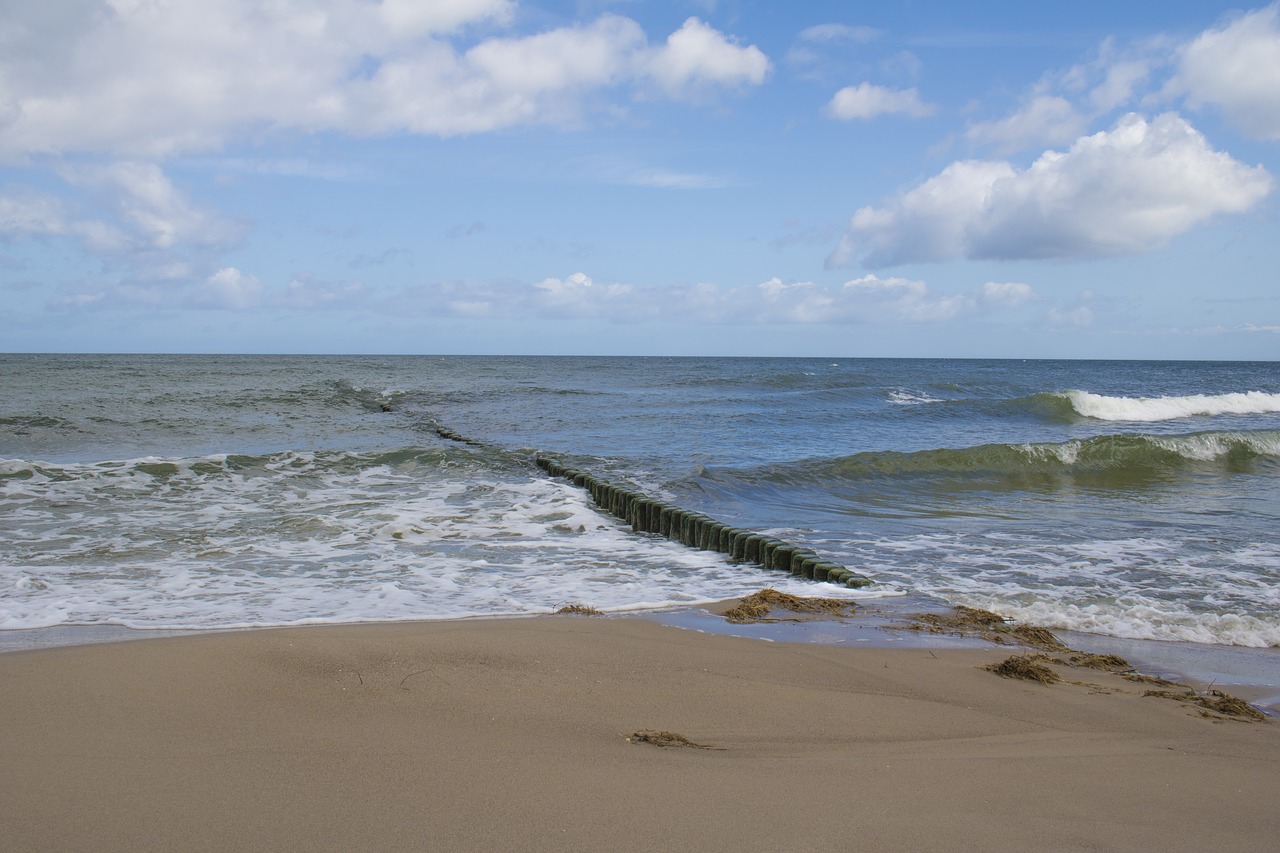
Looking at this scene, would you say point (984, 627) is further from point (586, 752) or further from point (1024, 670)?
point (586, 752)

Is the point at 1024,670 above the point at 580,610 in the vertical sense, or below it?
above

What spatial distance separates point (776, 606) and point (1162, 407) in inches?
1212

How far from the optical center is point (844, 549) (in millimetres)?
8438

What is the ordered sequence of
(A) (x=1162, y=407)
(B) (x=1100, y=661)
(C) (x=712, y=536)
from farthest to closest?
(A) (x=1162, y=407) < (C) (x=712, y=536) < (B) (x=1100, y=661)

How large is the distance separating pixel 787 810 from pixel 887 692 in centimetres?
158

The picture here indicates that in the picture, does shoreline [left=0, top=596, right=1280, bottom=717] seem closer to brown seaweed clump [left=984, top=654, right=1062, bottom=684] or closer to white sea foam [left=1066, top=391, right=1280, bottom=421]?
brown seaweed clump [left=984, top=654, right=1062, bottom=684]

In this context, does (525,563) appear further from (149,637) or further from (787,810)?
(787,810)

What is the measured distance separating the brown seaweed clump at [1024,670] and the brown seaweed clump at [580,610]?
2.54m

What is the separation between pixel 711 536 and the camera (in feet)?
28.2

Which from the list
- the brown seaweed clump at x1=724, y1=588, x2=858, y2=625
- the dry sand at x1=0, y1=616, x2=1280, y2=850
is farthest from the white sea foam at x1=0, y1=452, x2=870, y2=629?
the dry sand at x1=0, y1=616, x2=1280, y2=850

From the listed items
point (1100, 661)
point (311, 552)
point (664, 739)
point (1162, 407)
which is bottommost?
point (311, 552)

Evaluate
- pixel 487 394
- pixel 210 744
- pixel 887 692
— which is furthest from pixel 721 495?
pixel 487 394

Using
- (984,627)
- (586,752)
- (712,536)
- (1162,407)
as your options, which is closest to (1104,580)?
(984,627)

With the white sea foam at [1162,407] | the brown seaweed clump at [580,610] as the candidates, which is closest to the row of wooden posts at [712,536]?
the brown seaweed clump at [580,610]
